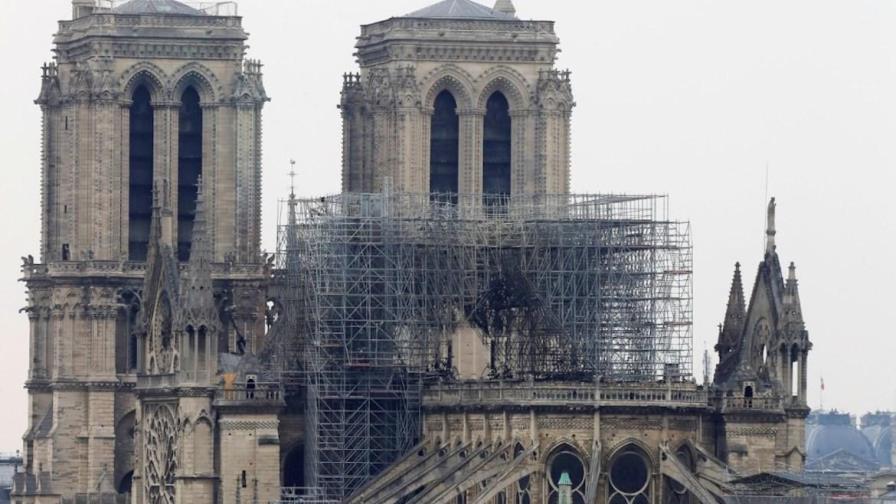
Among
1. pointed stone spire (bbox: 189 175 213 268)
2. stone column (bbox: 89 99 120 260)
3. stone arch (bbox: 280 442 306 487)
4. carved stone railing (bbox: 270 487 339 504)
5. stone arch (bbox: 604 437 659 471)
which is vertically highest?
stone column (bbox: 89 99 120 260)

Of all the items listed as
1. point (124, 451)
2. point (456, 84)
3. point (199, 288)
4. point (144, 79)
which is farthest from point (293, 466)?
point (144, 79)

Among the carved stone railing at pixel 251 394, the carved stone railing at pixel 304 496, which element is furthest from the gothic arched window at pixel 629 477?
the carved stone railing at pixel 251 394

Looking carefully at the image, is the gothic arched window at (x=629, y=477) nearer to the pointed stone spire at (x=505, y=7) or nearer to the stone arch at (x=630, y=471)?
the stone arch at (x=630, y=471)

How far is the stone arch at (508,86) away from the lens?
14538 cm

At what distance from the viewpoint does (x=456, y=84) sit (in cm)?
14500

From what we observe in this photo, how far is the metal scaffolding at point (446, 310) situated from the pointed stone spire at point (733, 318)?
Result: 5.83 meters

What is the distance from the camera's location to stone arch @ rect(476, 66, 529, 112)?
145375 millimetres

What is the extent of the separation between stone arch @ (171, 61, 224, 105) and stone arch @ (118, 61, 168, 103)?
419mm

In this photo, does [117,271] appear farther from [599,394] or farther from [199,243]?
[599,394]

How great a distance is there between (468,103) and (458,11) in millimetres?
4186

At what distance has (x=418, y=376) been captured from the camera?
13662 cm

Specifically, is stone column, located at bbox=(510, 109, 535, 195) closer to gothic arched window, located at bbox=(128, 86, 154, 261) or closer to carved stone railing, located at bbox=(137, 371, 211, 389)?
gothic arched window, located at bbox=(128, 86, 154, 261)

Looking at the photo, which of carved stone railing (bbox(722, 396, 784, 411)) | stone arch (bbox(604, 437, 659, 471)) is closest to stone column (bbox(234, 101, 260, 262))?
carved stone railing (bbox(722, 396, 784, 411))

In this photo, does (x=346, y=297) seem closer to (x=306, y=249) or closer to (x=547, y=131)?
(x=306, y=249)
